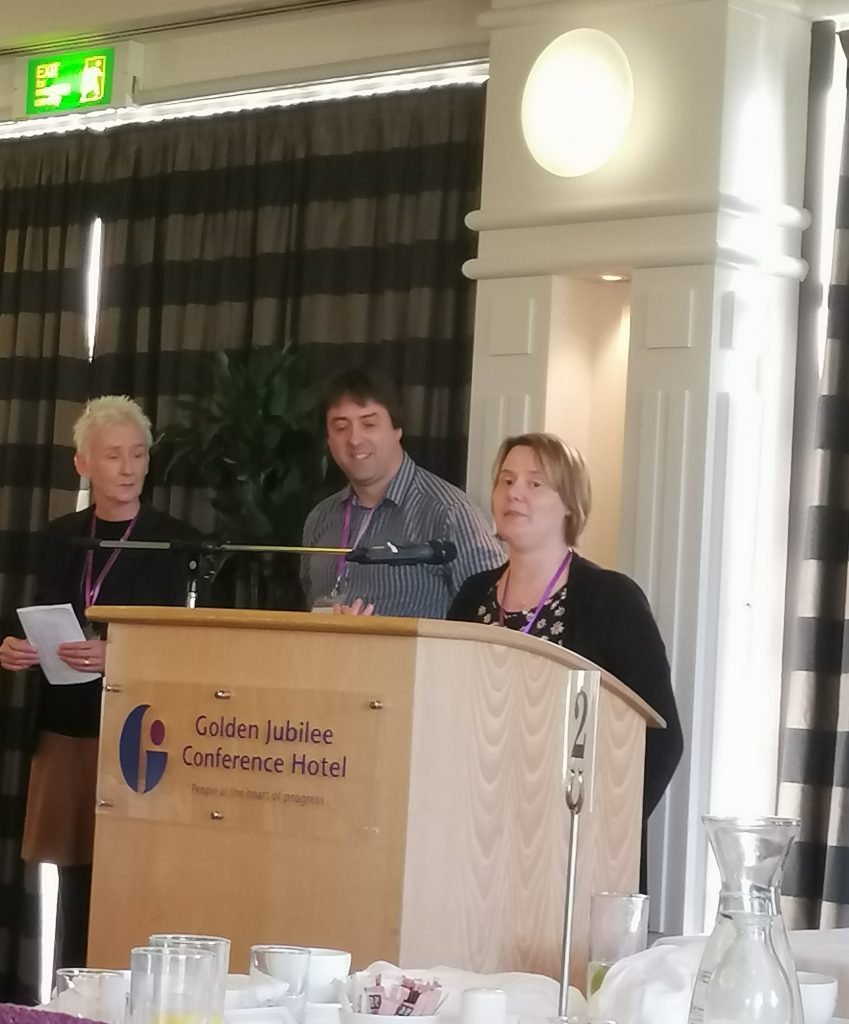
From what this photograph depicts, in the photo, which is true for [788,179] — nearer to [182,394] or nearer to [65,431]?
[182,394]

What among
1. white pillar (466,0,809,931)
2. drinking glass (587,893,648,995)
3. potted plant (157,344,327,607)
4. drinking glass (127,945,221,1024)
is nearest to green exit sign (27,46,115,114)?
potted plant (157,344,327,607)

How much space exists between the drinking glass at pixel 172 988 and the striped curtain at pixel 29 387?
4607 millimetres

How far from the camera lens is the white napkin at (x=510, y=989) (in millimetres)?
1706

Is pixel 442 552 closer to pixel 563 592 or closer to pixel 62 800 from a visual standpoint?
pixel 563 592

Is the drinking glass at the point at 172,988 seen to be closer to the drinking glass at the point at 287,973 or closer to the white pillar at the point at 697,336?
the drinking glass at the point at 287,973

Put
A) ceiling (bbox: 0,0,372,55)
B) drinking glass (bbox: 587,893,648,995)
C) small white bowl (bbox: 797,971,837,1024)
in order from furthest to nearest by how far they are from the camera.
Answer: ceiling (bbox: 0,0,372,55) < drinking glass (bbox: 587,893,648,995) < small white bowl (bbox: 797,971,837,1024)

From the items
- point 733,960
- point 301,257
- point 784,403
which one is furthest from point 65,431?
point 733,960

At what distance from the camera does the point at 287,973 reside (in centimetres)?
165

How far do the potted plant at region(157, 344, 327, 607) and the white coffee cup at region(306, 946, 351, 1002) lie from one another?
329 cm

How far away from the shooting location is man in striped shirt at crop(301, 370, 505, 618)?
4.17 meters

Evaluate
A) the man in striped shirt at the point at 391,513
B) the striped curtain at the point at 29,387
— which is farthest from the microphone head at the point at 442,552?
the striped curtain at the point at 29,387

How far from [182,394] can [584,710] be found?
407 centimetres

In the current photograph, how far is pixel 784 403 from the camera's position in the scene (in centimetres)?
456

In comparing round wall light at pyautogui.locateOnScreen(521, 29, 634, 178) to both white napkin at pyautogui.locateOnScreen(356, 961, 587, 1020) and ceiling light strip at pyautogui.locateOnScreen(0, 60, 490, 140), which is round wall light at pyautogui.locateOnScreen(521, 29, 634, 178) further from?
white napkin at pyautogui.locateOnScreen(356, 961, 587, 1020)
